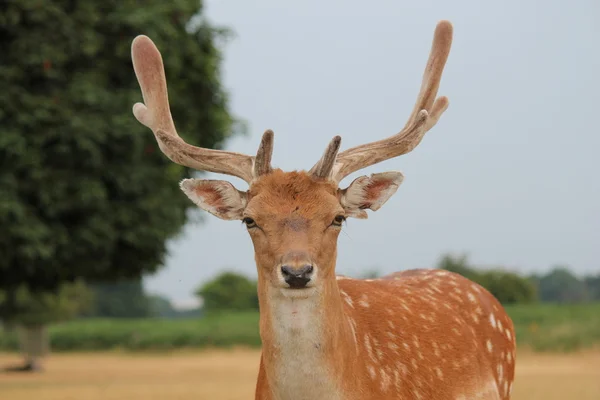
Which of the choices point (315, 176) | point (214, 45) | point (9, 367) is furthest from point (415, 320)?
point (9, 367)

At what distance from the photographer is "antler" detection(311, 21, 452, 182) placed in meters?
5.71

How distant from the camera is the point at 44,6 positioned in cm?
1659

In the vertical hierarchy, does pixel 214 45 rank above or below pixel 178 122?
above

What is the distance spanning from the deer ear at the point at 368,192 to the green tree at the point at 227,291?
52884 mm

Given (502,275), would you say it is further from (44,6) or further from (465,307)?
(465,307)

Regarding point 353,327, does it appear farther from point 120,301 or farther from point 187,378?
point 120,301

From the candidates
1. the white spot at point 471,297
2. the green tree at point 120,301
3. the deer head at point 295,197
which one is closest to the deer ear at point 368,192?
the deer head at point 295,197

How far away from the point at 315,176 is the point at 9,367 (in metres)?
25.9

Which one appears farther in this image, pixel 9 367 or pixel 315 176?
pixel 9 367

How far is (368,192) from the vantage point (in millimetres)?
5348

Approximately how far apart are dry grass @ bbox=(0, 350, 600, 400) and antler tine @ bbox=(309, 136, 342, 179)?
39.5 ft

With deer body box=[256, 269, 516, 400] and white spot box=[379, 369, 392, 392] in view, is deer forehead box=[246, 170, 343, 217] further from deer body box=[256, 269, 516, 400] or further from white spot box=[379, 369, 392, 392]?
white spot box=[379, 369, 392, 392]

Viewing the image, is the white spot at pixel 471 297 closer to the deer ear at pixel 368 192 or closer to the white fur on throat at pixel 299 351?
the deer ear at pixel 368 192

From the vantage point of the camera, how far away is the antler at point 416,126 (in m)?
5.71
